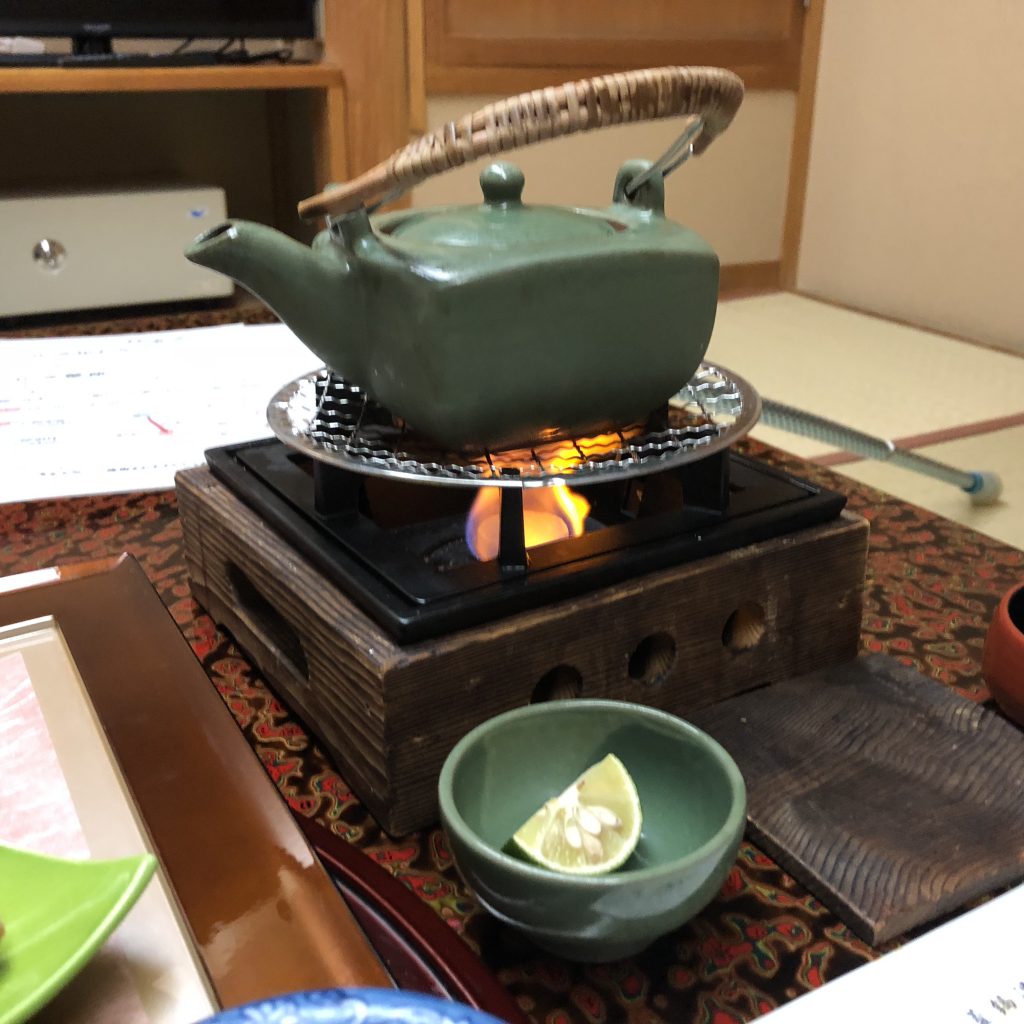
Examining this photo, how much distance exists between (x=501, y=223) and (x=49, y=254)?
1.55 m

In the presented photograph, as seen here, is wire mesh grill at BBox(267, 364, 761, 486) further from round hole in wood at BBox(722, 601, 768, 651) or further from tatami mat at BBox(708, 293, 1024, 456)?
tatami mat at BBox(708, 293, 1024, 456)

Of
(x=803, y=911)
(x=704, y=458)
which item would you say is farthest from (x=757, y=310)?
(x=803, y=911)

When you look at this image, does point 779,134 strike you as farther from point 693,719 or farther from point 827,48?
point 693,719

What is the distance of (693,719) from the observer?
70cm

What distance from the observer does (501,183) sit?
672 mm

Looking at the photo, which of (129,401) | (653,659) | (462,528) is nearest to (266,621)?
(462,528)

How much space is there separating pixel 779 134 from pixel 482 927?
9.41 feet

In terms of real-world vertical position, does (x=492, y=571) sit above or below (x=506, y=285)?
below

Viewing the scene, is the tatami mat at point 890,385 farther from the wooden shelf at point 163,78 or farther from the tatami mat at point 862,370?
the wooden shelf at point 163,78

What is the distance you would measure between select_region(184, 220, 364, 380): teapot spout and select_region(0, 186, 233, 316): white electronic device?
1.41 meters

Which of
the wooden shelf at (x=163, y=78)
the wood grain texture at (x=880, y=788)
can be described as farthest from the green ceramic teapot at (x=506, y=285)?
the wooden shelf at (x=163, y=78)

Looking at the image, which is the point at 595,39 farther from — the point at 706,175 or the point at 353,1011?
the point at 353,1011

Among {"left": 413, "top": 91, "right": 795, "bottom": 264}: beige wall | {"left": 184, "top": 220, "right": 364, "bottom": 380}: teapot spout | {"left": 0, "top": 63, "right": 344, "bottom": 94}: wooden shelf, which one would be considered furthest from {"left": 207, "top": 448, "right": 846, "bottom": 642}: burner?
{"left": 413, "top": 91, "right": 795, "bottom": 264}: beige wall

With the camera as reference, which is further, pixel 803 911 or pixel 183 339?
pixel 183 339
